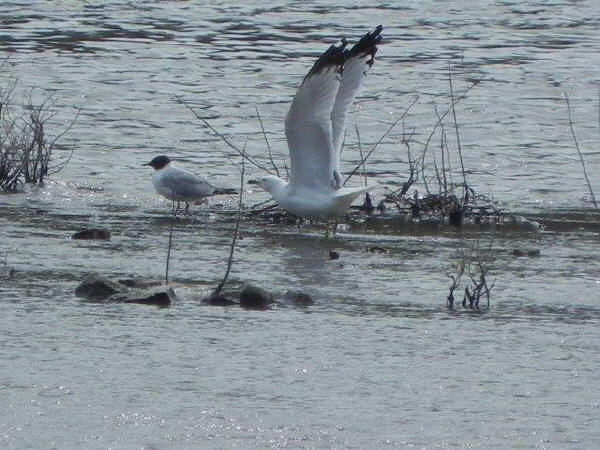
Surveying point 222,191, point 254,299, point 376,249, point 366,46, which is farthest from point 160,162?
point 254,299

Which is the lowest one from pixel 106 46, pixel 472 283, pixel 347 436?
pixel 347 436

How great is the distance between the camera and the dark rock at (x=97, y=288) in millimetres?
7703

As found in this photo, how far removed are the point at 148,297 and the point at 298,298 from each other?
0.71 metres

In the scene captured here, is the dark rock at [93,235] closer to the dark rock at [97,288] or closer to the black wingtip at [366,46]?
the dark rock at [97,288]

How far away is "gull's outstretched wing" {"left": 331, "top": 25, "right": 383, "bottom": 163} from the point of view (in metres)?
Result: 10.8

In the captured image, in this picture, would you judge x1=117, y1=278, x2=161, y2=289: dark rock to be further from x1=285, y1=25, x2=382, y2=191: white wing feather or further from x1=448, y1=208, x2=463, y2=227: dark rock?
x1=448, y1=208, x2=463, y2=227: dark rock

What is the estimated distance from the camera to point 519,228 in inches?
408

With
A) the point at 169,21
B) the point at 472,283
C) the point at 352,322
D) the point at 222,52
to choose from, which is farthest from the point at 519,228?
the point at 169,21

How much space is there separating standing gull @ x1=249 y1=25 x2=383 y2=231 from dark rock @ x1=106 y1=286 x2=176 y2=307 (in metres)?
2.44

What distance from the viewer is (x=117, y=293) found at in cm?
771

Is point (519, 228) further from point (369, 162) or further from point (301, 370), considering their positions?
point (301, 370)

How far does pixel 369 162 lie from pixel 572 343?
604 cm

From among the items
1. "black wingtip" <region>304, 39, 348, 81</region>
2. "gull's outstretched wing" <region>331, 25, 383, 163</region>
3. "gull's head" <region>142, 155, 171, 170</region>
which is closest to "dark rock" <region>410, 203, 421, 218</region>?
"gull's outstretched wing" <region>331, 25, 383, 163</region>

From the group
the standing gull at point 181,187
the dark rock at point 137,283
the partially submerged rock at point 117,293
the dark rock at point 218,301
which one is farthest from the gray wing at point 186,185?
the dark rock at point 218,301
